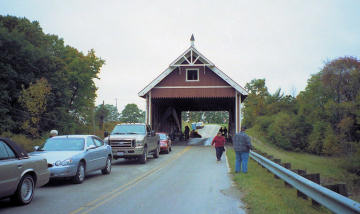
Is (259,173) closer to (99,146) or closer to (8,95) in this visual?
(99,146)

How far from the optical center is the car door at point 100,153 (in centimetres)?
1234

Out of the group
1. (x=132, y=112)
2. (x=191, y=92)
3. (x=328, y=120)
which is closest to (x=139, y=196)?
(x=191, y=92)

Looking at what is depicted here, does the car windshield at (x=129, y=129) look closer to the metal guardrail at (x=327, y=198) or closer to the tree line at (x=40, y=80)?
the metal guardrail at (x=327, y=198)

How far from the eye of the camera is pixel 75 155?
35.2 ft

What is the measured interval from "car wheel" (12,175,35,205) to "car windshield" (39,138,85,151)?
3.46 m

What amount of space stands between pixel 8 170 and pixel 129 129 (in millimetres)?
10914

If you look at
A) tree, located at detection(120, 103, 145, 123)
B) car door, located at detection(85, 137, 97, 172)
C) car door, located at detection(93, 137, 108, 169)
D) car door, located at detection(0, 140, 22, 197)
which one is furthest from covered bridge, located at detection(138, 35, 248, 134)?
tree, located at detection(120, 103, 145, 123)

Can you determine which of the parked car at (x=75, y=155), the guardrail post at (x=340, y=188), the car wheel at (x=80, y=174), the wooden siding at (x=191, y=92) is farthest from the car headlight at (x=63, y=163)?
the wooden siding at (x=191, y=92)

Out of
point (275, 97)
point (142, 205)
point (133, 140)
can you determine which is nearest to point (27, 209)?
point (142, 205)

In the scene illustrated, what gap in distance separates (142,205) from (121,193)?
64.9 inches

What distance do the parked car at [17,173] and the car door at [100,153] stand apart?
396 centimetres

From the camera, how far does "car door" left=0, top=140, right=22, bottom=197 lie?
6.85m

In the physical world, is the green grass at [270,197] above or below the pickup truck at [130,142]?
below

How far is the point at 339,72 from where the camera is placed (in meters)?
43.3
